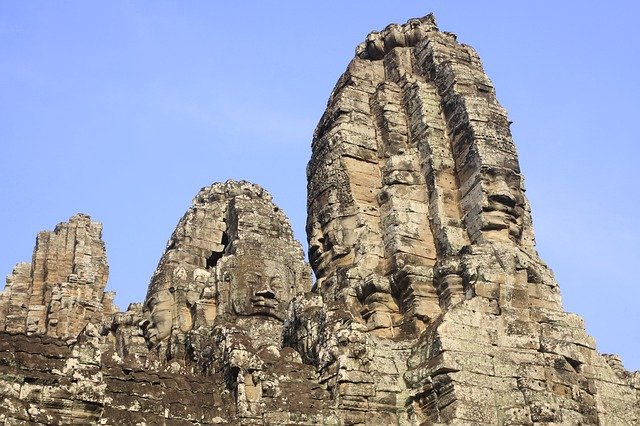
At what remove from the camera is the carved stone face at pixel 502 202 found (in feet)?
62.7

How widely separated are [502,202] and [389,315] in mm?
2809

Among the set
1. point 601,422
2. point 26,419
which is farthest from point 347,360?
point 26,419

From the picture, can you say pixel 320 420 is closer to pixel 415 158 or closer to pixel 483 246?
pixel 483 246

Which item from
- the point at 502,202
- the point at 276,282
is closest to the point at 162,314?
the point at 276,282

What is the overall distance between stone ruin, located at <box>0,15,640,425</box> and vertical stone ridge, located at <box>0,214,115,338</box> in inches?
675

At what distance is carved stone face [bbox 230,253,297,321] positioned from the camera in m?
24.8

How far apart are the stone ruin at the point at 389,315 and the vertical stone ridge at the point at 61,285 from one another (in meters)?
17.2

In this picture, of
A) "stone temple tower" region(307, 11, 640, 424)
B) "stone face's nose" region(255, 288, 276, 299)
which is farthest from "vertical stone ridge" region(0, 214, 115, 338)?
"stone temple tower" region(307, 11, 640, 424)

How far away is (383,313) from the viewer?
Result: 18828mm

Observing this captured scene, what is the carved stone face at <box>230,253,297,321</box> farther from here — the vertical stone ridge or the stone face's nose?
the vertical stone ridge

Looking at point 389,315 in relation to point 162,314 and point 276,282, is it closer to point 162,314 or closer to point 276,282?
point 276,282

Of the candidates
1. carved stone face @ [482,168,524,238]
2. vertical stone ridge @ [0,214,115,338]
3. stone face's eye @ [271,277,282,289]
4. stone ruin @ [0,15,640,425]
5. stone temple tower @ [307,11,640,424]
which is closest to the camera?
stone ruin @ [0,15,640,425]

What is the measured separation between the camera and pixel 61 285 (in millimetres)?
43938

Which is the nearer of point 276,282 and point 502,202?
point 502,202
